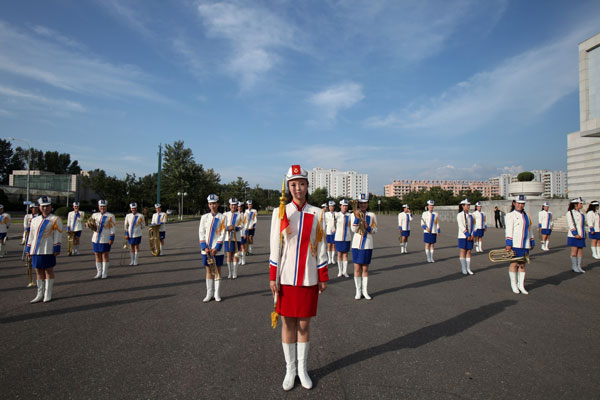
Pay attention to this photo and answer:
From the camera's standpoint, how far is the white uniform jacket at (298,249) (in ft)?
11.7

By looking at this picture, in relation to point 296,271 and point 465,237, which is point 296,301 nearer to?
point 296,271

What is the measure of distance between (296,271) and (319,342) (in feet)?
5.69

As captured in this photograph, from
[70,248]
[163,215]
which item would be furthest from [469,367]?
[70,248]

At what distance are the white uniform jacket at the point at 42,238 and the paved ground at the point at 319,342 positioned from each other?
1159 mm

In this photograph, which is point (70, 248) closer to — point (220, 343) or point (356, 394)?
point (220, 343)

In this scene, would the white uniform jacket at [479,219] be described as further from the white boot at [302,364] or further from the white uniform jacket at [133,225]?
the white uniform jacket at [133,225]

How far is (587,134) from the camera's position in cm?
2684

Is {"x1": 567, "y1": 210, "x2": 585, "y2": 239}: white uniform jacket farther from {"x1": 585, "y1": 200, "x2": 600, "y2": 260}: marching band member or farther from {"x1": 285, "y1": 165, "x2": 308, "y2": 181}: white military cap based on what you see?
{"x1": 285, "y1": 165, "x2": 308, "y2": 181}: white military cap

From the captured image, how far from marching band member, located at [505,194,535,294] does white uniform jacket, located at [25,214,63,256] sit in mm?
10702

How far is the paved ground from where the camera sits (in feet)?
11.3

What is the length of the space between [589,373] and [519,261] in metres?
4.14

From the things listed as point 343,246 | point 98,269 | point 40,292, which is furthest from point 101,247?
point 343,246

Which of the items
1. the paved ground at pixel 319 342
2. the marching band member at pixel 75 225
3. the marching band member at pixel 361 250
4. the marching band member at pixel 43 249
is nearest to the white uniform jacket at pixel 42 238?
the marching band member at pixel 43 249

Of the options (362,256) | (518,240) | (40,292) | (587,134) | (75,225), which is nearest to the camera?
(40,292)
